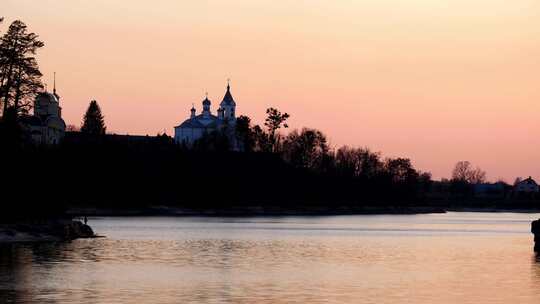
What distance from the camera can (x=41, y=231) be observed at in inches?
3952

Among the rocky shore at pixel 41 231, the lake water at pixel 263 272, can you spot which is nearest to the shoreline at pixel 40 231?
the rocky shore at pixel 41 231

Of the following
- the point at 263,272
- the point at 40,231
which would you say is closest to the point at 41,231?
the point at 40,231

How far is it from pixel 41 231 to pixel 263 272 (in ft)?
112

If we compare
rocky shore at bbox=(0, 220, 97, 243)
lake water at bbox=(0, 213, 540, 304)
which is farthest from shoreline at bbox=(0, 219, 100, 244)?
lake water at bbox=(0, 213, 540, 304)

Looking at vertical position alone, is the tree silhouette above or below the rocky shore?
above

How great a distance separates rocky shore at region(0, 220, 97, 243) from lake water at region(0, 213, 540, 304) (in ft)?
8.32

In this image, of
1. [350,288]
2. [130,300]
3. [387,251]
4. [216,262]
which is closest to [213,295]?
[130,300]

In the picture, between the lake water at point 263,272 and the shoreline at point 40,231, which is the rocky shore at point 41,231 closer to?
the shoreline at point 40,231

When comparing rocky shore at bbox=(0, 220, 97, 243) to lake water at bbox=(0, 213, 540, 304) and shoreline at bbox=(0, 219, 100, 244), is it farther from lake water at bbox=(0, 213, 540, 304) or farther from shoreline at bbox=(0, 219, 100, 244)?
lake water at bbox=(0, 213, 540, 304)

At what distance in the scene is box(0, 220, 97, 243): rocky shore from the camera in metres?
95.9

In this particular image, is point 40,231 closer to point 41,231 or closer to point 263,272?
point 41,231

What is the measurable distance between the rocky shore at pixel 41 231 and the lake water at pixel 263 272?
2.54m

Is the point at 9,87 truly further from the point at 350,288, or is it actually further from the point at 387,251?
the point at 350,288

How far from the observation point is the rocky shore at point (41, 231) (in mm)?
95869
